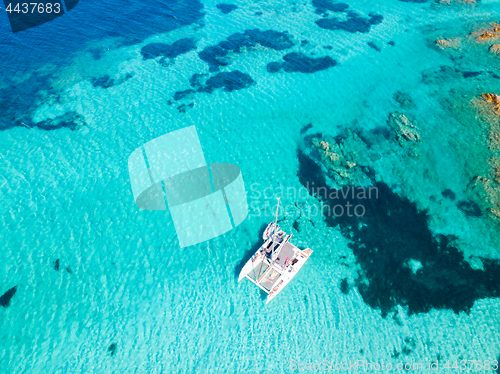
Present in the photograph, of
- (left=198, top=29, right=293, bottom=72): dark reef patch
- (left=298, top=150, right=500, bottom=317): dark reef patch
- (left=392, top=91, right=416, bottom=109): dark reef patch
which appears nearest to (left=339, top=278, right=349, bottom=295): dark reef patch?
(left=298, top=150, right=500, bottom=317): dark reef patch

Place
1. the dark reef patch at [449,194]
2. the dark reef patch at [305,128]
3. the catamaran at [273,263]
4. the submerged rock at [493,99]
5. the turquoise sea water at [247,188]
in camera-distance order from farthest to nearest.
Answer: the submerged rock at [493,99]
the dark reef patch at [305,128]
the dark reef patch at [449,194]
the catamaran at [273,263]
the turquoise sea water at [247,188]

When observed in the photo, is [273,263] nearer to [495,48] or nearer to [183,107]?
[183,107]

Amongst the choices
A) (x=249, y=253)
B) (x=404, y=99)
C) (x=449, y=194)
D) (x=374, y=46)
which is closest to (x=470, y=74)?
(x=404, y=99)

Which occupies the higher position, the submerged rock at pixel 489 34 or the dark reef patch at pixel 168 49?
the submerged rock at pixel 489 34

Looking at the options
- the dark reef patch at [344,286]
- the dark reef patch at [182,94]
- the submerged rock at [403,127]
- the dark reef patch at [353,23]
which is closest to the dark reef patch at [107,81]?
the dark reef patch at [182,94]

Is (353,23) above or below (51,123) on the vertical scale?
above

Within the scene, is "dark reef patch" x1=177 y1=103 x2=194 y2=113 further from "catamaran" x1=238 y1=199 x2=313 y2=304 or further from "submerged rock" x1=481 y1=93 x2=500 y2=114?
"submerged rock" x1=481 y1=93 x2=500 y2=114

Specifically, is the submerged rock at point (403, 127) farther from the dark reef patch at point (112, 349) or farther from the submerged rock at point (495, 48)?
the dark reef patch at point (112, 349)
